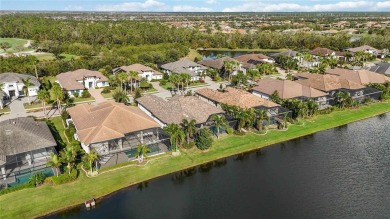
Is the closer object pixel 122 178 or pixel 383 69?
pixel 122 178

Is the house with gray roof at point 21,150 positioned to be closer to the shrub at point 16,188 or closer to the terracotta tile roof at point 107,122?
the shrub at point 16,188

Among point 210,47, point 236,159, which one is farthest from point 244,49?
→ point 236,159

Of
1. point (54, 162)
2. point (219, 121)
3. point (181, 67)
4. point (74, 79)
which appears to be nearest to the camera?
point (54, 162)

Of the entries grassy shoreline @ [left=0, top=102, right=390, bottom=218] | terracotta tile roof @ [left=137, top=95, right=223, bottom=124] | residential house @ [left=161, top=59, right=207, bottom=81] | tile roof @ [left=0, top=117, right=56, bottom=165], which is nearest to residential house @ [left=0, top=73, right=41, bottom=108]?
tile roof @ [left=0, top=117, right=56, bottom=165]

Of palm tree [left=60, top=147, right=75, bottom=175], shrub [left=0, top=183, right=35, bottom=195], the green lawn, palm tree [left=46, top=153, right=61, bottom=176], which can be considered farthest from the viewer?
the green lawn

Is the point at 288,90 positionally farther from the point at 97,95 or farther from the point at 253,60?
the point at 97,95

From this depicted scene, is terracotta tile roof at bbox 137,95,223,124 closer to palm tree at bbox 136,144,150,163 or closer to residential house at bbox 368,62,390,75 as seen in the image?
palm tree at bbox 136,144,150,163

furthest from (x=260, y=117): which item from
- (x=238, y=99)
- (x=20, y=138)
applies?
(x=20, y=138)
